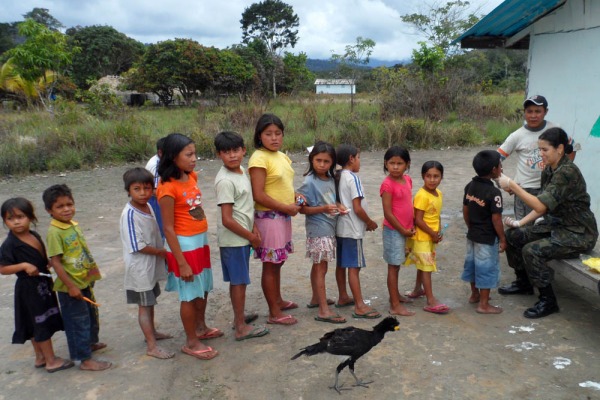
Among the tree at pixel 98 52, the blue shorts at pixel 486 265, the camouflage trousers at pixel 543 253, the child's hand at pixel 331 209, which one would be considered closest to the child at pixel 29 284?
the child's hand at pixel 331 209

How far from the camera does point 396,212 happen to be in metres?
3.78

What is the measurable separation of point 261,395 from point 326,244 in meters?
1.28

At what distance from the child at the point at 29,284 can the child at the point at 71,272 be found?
98mm

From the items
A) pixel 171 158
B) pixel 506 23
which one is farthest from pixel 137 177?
pixel 506 23

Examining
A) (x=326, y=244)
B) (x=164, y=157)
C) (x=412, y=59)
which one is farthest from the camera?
(x=412, y=59)

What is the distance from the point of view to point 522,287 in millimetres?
4320

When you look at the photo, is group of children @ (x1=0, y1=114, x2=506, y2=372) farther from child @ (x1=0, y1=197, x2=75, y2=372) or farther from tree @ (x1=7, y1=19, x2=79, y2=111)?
tree @ (x1=7, y1=19, x2=79, y2=111)

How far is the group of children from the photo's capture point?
3080mm

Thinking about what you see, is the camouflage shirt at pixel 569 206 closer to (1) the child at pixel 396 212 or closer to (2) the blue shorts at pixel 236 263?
(1) the child at pixel 396 212

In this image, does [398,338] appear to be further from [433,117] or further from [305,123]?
[433,117]

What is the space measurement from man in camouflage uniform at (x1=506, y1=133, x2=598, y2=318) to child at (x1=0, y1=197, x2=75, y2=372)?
3588 mm

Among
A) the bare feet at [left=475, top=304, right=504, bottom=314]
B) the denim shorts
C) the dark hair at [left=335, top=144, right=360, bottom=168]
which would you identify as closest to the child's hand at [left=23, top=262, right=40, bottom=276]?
the denim shorts

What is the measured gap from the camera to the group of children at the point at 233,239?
3.08 metres

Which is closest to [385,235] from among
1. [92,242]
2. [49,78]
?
[92,242]
